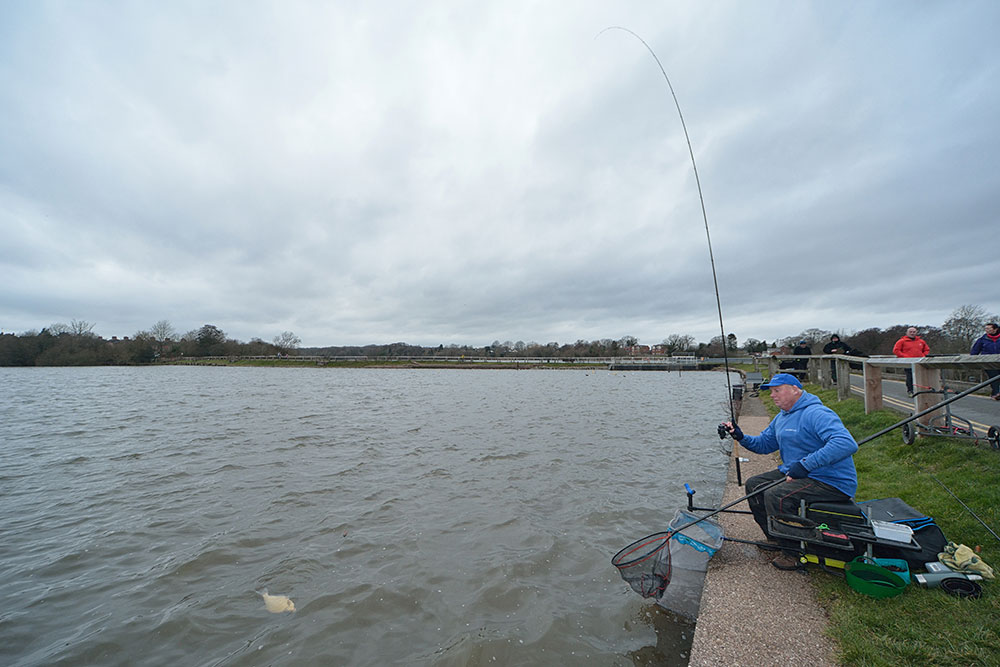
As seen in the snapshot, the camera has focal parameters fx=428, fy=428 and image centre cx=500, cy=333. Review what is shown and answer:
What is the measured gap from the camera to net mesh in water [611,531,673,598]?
462 centimetres

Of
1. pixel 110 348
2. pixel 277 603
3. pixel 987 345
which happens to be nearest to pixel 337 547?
pixel 277 603

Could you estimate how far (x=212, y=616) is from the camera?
475cm

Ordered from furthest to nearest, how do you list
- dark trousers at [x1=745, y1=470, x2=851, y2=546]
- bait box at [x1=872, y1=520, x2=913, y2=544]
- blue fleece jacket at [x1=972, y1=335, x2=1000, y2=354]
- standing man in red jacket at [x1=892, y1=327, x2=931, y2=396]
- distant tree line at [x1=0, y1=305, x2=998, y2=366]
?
distant tree line at [x1=0, y1=305, x2=998, y2=366] < standing man in red jacket at [x1=892, y1=327, x2=931, y2=396] < blue fleece jacket at [x1=972, y1=335, x2=1000, y2=354] < dark trousers at [x1=745, y1=470, x2=851, y2=546] < bait box at [x1=872, y1=520, x2=913, y2=544]

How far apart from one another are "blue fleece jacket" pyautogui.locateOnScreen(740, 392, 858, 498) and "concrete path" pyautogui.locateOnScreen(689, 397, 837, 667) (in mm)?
1080

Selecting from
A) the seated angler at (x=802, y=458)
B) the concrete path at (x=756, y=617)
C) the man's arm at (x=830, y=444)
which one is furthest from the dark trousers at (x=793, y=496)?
the concrete path at (x=756, y=617)

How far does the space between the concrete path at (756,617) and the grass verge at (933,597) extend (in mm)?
159

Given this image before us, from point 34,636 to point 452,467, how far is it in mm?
7454

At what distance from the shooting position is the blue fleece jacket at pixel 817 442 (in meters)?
4.10

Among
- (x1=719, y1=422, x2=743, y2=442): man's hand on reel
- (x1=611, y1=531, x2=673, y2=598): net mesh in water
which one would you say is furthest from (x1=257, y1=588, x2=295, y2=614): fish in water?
(x1=719, y1=422, x2=743, y2=442): man's hand on reel

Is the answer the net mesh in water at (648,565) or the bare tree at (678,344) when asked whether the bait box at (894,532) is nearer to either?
the net mesh in water at (648,565)

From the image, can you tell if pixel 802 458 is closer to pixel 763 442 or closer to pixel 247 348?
pixel 763 442

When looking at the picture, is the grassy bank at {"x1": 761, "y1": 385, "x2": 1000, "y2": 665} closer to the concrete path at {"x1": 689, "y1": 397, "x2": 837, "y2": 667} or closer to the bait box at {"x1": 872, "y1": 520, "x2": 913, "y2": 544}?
the concrete path at {"x1": 689, "y1": 397, "x2": 837, "y2": 667}

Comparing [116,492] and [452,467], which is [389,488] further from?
[116,492]

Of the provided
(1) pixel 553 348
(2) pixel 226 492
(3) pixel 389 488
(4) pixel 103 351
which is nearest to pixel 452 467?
(3) pixel 389 488
